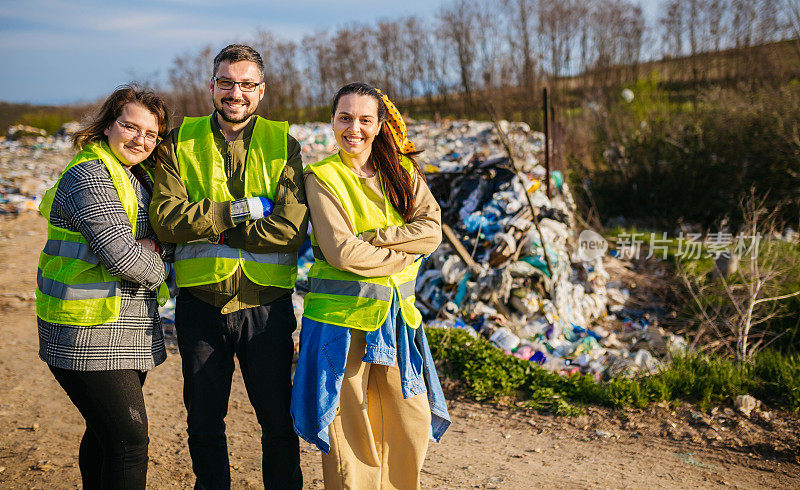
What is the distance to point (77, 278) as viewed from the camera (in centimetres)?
204

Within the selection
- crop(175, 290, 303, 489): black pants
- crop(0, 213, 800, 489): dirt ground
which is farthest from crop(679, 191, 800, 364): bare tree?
crop(175, 290, 303, 489): black pants

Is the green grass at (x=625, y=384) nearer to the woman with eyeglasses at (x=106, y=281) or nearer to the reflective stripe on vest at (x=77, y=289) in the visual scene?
the woman with eyeglasses at (x=106, y=281)

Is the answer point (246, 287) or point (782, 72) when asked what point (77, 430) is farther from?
point (782, 72)

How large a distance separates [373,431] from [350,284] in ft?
2.02

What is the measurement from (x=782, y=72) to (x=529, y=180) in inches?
306

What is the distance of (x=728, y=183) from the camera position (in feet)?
28.8

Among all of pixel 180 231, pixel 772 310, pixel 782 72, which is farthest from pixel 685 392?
pixel 782 72

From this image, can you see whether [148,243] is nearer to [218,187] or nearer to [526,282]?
[218,187]

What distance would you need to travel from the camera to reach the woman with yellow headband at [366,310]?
2.21 metres

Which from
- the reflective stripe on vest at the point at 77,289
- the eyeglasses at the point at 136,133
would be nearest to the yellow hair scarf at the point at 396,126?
the eyeglasses at the point at 136,133

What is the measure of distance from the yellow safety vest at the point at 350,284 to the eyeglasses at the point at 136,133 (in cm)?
58

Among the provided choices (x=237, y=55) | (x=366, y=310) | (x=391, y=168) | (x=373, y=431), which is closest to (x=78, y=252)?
(x=237, y=55)

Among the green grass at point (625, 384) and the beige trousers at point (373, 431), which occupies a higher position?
the beige trousers at point (373, 431)

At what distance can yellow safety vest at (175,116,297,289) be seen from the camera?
2.17 metres
